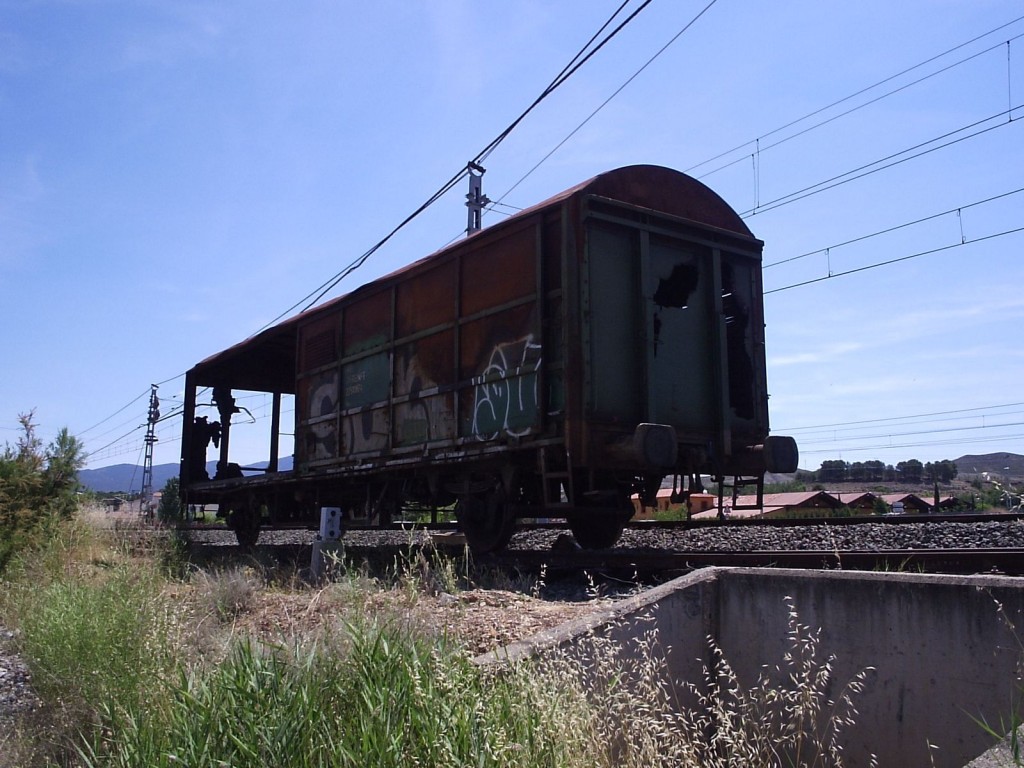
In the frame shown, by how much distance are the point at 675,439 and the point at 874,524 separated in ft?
10.8

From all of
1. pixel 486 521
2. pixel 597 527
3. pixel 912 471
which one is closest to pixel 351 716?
pixel 486 521

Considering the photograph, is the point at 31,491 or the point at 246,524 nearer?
the point at 31,491

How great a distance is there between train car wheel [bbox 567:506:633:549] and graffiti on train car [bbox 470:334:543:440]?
154 centimetres

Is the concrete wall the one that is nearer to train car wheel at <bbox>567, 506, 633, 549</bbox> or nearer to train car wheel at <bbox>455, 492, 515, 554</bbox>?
train car wheel at <bbox>455, 492, 515, 554</bbox>

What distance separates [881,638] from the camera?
14.1 feet

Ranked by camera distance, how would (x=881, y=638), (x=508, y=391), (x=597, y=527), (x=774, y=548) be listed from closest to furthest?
1. (x=881, y=638)
2. (x=508, y=391)
3. (x=774, y=548)
4. (x=597, y=527)

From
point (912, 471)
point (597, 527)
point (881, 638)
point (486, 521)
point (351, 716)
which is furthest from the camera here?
point (912, 471)

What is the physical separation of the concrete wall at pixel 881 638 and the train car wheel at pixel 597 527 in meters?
4.19

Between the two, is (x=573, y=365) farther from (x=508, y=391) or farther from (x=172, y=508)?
Answer: (x=172, y=508)

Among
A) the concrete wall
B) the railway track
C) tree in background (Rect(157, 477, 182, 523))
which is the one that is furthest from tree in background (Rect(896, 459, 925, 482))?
the concrete wall

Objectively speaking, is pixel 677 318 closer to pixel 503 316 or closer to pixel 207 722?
pixel 503 316

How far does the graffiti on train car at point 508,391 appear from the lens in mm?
7961

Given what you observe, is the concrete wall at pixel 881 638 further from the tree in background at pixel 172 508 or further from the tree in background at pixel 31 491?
the tree in background at pixel 172 508

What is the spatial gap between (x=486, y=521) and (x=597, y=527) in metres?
1.24
